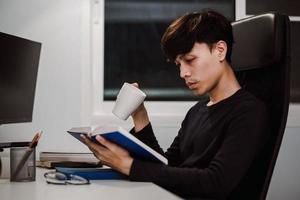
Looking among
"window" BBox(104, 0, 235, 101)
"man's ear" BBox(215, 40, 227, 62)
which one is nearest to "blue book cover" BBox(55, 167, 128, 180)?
"man's ear" BBox(215, 40, 227, 62)

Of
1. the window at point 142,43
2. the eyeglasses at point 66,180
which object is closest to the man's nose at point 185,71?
the eyeglasses at point 66,180

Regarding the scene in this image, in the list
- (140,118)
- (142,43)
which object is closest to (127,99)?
(140,118)

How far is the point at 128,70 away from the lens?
250cm

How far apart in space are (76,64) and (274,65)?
116 cm

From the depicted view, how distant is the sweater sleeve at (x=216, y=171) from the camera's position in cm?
121

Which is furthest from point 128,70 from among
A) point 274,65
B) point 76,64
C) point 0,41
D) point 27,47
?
point 274,65

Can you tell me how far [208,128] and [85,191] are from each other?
496mm

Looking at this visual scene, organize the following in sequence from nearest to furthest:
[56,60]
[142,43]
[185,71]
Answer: [185,71]
[56,60]
[142,43]

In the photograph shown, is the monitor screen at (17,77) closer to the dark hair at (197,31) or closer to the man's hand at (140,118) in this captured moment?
the man's hand at (140,118)

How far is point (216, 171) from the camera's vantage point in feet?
4.01

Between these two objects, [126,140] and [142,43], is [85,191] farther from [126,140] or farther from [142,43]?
[142,43]

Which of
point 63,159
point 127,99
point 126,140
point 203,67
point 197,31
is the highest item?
point 197,31

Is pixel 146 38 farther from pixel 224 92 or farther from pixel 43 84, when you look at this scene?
pixel 224 92

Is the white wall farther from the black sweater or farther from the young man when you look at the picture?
the black sweater
